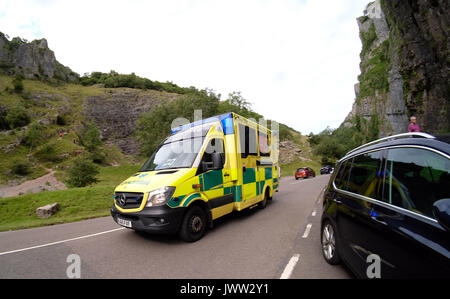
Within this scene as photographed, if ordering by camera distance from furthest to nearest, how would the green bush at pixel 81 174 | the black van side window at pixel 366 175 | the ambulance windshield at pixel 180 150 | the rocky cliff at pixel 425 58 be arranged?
the green bush at pixel 81 174 → the rocky cliff at pixel 425 58 → the ambulance windshield at pixel 180 150 → the black van side window at pixel 366 175

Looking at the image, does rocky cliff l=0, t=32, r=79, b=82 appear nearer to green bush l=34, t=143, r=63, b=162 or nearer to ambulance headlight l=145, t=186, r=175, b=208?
green bush l=34, t=143, r=63, b=162

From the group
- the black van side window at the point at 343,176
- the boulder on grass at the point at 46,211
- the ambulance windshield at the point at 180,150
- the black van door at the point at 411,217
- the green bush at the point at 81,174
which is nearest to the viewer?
the black van door at the point at 411,217

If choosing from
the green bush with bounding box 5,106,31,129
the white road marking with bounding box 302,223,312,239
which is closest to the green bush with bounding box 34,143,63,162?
the green bush with bounding box 5,106,31,129

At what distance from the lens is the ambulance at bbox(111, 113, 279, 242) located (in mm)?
4164

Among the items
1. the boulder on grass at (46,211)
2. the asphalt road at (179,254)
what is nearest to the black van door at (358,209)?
the asphalt road at (179,254)

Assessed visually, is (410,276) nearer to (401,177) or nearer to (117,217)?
(401,177)

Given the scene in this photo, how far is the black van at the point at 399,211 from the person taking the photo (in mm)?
1605

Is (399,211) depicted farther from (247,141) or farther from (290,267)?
(247,141)

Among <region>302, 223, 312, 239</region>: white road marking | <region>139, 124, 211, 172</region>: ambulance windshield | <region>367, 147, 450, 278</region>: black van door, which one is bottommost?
<region>302, 223, 312, 239</region>: white road marking

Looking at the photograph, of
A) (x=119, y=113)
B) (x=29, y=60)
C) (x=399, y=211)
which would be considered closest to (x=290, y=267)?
(x=399, y=211)

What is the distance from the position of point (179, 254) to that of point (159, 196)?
3.62 ft

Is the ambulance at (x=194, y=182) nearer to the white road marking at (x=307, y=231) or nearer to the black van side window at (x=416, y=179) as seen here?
the white road marking at (x=307, y=231)

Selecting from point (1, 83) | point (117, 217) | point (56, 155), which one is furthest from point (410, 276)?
point (1, 83)

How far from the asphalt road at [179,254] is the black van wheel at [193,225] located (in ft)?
0.56
